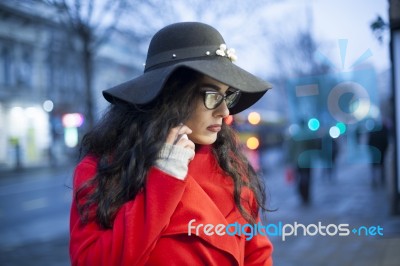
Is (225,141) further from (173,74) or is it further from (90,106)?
(90,106)

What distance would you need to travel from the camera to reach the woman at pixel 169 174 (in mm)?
1324

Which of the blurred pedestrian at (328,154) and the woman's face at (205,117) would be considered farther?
the blurred pedestrian at (328,154)

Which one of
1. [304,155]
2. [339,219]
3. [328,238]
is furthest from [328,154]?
[328,238]

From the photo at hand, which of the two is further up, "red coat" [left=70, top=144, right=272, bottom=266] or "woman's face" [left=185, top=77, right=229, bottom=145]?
"woman's face" [left=185, top=77, right=229, bottom=145]

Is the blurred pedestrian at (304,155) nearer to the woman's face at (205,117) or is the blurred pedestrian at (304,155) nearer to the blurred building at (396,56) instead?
the blurred building at (396,56)

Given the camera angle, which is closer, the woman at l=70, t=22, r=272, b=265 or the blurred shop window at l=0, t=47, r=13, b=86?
the woman at l=70, t=22, r=272, b=265

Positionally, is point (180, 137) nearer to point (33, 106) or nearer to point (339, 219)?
point (339, 219)

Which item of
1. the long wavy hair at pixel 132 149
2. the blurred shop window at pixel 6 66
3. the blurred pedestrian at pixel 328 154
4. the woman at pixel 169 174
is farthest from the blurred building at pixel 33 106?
the woman at pixel 169 174

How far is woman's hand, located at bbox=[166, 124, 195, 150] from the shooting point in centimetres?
138

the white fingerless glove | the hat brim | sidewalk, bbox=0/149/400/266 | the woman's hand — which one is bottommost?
sidewalk, bbox=0/149/400/266

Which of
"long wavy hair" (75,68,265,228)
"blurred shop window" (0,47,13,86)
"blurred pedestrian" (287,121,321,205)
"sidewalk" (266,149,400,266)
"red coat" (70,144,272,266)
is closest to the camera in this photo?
"red coat" (70,144,272,266)

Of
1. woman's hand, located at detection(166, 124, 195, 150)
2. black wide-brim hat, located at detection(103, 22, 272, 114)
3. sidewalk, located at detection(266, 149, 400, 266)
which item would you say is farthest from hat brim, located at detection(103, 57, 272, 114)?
sidewalk, located at detection(266, 149, 400, 266)

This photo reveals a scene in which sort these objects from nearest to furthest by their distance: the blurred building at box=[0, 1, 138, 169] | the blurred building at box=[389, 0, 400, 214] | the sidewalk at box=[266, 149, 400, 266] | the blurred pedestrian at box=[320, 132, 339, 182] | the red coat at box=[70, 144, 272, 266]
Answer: the red coat at box=[70, 144, 272, 266] < the sidewalk at box=[266, 149, 400, 266] < the blurred building at box=[389, 0, 400, 214] < the blurred pedestrian at box=[320, 132, 339, 182] < the blurred building at box=[0, 1, 138, 169]

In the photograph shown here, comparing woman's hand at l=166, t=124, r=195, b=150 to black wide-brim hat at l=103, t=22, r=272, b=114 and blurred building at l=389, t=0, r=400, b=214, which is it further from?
blurred building at l=389, t=0, r=400, b=214
